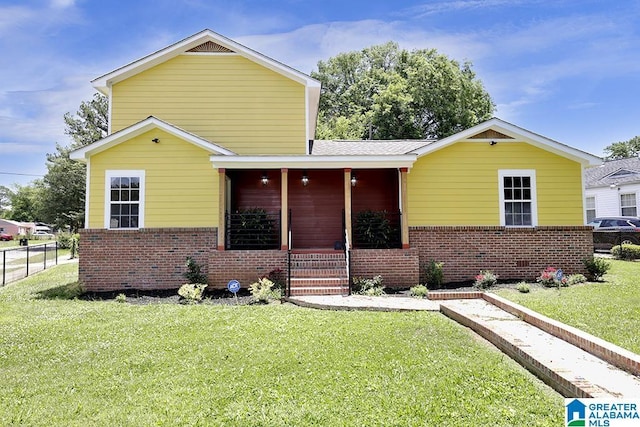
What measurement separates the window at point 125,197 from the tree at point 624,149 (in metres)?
70.2

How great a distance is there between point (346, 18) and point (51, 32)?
28.3ft

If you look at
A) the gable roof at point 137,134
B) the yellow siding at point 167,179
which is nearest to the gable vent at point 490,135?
the gable roof at point 137,134

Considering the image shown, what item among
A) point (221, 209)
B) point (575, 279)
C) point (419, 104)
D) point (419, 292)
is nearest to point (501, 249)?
point (575, 279)

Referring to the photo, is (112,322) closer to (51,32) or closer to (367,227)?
(367,227)

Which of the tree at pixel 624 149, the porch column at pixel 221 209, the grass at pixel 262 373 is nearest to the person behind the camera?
the grass at pixel 262 373

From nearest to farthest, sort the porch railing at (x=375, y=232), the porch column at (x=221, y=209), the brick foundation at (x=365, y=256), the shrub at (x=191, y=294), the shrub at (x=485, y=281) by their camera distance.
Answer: the shrub at (x=191, y=294) < the shrub at (x=485, y=281) < the brick foundation at (x=365, y=256) < the porch column at (x=221, y=209) < the porch railing at (x=375, y=232)

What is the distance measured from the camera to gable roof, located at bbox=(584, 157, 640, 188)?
22002mm

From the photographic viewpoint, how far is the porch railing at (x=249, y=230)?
10.9 m

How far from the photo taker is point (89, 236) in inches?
413

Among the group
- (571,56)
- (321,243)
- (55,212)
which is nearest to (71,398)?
(321,243)

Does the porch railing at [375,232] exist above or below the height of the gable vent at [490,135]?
below

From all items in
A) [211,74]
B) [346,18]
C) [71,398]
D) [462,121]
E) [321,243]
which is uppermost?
[462,121]

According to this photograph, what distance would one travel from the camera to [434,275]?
10461 mm

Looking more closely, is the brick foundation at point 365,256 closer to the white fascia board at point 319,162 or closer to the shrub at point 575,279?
the shrub at point 575,279
